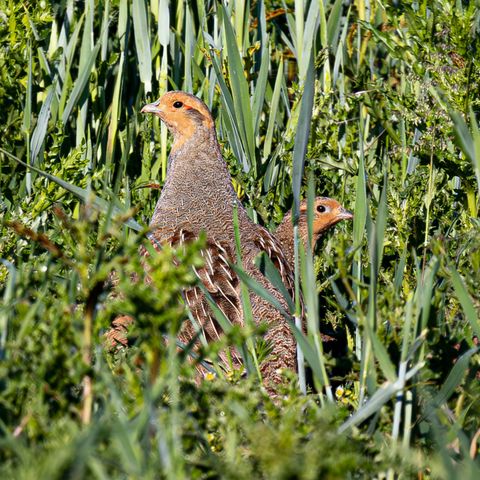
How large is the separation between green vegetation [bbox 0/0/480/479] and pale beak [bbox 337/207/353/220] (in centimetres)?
6

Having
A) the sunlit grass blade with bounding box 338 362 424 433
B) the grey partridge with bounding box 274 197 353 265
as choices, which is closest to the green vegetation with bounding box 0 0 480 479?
the sunlit grass blade with bounding box 338 362 424 433

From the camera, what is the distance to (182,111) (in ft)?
17.9

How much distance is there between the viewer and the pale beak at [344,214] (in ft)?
17.2

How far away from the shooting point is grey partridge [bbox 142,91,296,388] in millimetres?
4102

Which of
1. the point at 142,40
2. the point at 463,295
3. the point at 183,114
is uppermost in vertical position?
the point at 142,40

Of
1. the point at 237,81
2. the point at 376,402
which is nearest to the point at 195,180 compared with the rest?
the point at 237,81

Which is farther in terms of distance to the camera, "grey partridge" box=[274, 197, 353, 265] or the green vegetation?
"grey partridge" box=[274, 197, 353, 265]

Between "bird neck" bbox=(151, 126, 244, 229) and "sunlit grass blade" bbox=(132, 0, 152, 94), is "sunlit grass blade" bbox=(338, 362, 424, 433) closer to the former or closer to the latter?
"bird neck" bbox=(151, 126, 244, 229)

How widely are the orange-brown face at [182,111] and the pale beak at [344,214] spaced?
3.02 ft

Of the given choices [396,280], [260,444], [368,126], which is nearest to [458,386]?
[396,280]

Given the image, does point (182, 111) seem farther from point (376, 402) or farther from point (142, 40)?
point (376, 402)

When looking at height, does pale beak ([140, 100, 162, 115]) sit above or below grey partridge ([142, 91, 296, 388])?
above

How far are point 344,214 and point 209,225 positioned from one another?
862 millimetres

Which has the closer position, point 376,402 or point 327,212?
point 376,402
